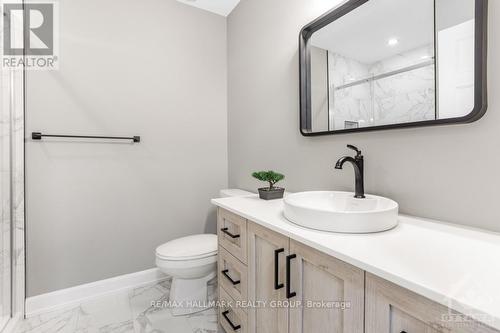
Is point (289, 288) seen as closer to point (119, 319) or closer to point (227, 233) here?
point (227, 233)

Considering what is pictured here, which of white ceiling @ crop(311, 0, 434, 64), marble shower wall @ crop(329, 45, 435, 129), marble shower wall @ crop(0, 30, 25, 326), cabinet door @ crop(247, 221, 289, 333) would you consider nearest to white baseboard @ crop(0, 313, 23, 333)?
marble shower wall @ crop(0, 30, 25, 326)

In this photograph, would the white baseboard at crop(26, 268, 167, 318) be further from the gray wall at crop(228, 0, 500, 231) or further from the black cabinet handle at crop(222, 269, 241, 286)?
the gray wall at crop(228, 0, 500, 231)

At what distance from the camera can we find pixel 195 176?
2.19 meters

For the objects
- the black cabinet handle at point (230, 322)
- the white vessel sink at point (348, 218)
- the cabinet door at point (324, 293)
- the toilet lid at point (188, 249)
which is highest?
the white vessel sink at point (348, 218)

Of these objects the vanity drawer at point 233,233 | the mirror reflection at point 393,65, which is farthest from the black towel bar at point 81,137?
the mirror reflection at point 393,65

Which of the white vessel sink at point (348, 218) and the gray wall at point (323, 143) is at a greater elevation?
the gray wall at point (323, 143)

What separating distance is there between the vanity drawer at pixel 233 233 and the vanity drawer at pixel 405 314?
617 millimetres

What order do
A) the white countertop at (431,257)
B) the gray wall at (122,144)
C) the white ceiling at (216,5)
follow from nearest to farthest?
the white countertop at (431,257) < the gray wall at (122,144) < the white ceiling at (216,5)

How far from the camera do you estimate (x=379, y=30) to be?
3.62 ft

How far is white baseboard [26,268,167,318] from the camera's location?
162cm

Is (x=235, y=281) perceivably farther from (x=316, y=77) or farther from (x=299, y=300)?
(x=316, y=77)

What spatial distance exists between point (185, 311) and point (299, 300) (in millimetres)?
1114

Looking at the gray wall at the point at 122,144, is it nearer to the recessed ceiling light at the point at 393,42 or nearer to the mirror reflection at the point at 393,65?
the mirror reflection at the point at 393,65

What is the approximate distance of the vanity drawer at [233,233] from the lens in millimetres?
1139
